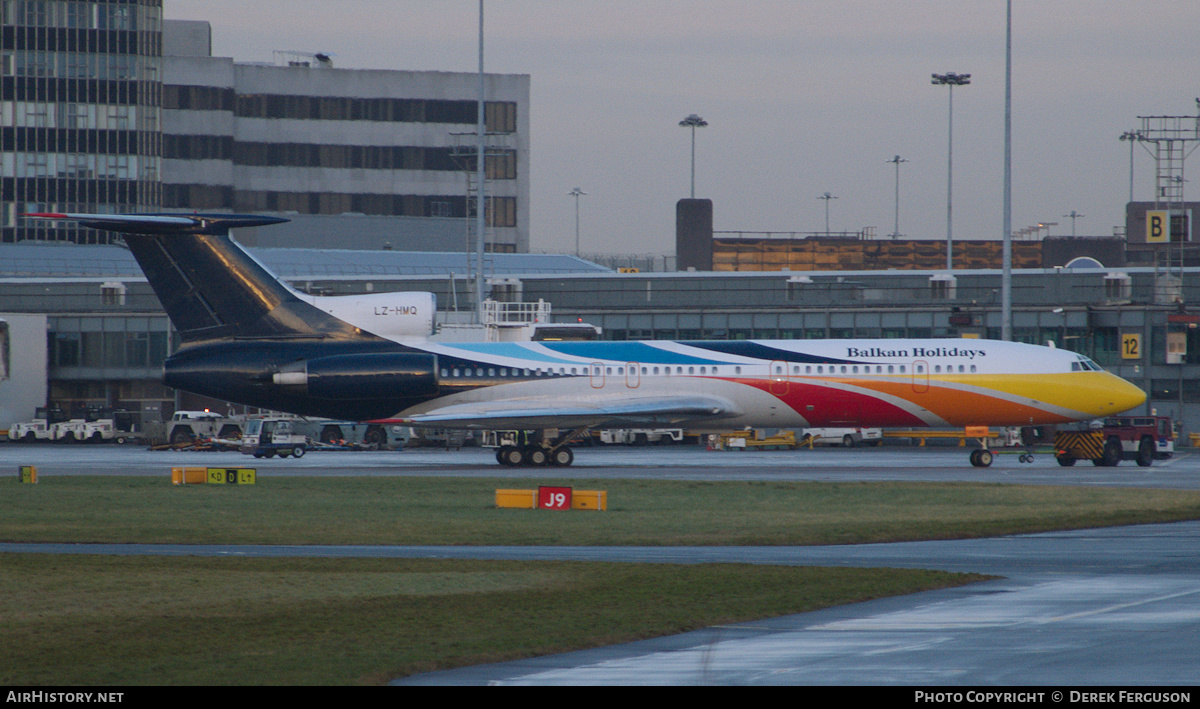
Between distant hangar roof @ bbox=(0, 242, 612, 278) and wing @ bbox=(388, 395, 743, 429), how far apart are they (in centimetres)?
4904

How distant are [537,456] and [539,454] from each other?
10 centimetres

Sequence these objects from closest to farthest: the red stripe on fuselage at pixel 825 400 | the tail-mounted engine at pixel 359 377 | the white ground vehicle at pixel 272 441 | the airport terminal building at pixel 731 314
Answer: the tail-mounted engine at pixel 359 377 → the red stripe on fuselage at pixel 825 400 → the white ground vehicle at pixel 272 441 → the airport terminal building at pixel 731 314

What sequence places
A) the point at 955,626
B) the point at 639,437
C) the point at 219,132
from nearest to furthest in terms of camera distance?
the point at 955,626 < the point at 639,437 < the point at 219,132

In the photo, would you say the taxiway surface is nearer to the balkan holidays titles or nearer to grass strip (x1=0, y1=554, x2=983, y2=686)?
grass strip (x1=0, y1=554, x2=983, y2=686)

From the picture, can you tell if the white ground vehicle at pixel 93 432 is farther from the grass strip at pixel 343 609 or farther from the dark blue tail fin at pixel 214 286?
the grass strip at pixel 343 609

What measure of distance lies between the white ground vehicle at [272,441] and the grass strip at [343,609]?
32030mm

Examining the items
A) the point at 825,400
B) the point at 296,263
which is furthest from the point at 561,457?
the point at 296,263

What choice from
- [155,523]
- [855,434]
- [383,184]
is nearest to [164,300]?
[155,523]

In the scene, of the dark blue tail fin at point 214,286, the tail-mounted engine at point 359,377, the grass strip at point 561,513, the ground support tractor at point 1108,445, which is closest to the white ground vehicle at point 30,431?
the dark blue tail fin at point 214,286

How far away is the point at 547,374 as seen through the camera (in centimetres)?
4528

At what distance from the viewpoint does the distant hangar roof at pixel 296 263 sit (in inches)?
3784

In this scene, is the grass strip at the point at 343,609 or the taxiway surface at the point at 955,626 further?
the grass strip at the point at 343,609

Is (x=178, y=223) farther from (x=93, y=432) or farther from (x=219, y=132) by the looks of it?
(x=219, y=132)

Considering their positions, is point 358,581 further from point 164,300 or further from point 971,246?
point 971,246
